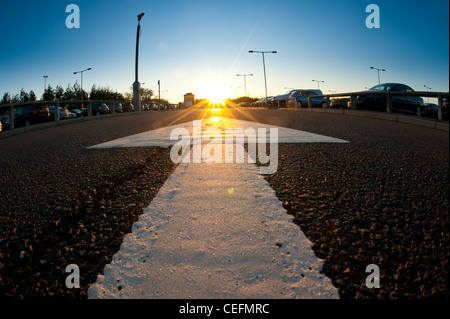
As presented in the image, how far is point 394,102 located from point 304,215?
45.1 ft

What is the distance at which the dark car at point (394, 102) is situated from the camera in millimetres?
12414

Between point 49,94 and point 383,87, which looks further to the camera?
point 49,94

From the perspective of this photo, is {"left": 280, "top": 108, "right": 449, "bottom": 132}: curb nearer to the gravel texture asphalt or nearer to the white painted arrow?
the gravel texture asphalt

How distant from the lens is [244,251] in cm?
138

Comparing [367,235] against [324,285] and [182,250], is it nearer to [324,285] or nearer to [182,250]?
[324,285]

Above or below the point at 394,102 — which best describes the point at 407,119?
below

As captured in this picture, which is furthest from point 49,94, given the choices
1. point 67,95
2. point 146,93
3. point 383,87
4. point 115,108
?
point 383,87

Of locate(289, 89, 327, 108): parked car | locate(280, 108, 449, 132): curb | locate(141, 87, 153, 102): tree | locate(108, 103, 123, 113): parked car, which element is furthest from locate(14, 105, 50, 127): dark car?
locate(141, 87, 153, 102): tree

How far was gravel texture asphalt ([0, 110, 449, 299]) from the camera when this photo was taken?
48.9 inches

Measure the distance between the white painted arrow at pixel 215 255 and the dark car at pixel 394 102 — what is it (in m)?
13.3

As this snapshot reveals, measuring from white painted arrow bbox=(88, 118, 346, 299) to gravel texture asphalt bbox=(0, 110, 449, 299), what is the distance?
3.4 inches

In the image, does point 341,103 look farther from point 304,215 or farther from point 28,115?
point 28,115

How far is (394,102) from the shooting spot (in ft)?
41.9

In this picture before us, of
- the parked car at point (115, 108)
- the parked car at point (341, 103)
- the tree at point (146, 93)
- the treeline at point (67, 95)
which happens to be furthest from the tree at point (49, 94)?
the parked car at point (341, 103)
